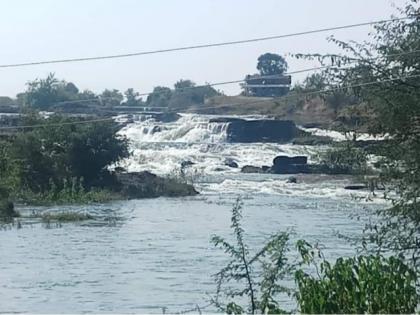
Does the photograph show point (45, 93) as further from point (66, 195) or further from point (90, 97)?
point (66, 195)

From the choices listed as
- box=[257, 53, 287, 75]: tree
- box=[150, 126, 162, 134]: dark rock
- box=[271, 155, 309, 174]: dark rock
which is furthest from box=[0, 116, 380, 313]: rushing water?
box=[257, 53, 287, 75]: tree

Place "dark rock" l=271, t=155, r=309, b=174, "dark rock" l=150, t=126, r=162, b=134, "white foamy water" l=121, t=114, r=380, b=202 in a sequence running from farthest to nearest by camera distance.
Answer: "dark rock" l=150, t=126, r=162, b=134 < "dark rock" l=271, t=155, r=309, b=174 < "white foamy water" l=121, t=114, r=380, b=202

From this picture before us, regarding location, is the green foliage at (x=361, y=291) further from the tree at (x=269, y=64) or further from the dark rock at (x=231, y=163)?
the tree at (x=269, y=64)

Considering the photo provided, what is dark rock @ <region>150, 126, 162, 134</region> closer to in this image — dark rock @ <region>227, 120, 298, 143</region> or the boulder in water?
dark rock @ <region>227, 120, 298, 143</region>

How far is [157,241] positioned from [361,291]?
63.3 ft

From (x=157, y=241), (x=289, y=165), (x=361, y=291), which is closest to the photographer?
(x=361, y=291)

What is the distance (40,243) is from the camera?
27344 mm

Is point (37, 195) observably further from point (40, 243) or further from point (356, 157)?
point (356, 157)

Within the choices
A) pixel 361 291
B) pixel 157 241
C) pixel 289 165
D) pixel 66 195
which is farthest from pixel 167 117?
pixel 361 291

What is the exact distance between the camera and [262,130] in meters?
64.0

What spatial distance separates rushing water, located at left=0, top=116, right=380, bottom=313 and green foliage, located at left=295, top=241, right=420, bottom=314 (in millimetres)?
3303

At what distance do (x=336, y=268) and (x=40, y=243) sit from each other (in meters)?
19.2

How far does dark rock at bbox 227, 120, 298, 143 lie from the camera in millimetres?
62406

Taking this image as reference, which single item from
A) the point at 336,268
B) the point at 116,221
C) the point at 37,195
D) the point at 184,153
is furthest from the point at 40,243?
the point at 184,153
